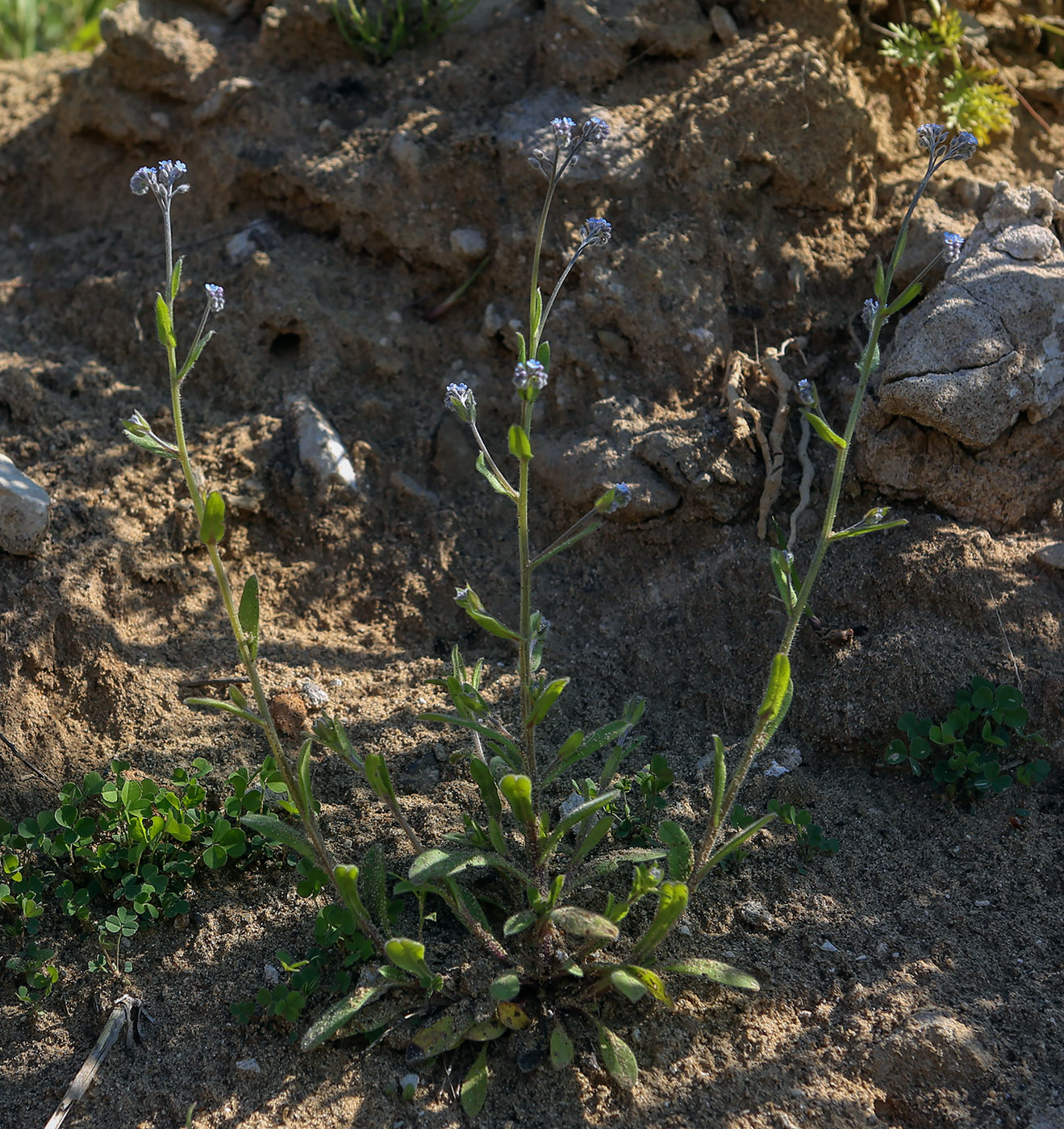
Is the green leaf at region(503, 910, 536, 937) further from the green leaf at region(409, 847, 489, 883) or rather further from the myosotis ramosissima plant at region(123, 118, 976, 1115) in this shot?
the green leaf at region(409, 847, 489, 883)

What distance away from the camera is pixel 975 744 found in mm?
2850

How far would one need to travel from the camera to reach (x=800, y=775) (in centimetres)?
291

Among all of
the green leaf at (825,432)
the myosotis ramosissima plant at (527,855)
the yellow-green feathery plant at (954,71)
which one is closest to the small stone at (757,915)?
the myosotis ramosissima plant at (527,855)

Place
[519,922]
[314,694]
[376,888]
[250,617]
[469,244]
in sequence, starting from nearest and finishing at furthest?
[250,617], [519,922], [376,888], [314,694], [469,244]

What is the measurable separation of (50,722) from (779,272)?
284 cm

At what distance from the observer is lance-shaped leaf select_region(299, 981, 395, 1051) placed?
217 cm

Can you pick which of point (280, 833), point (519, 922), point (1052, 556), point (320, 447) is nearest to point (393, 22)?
point (320, 447)

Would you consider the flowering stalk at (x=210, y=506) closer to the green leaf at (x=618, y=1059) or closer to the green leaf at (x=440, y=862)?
the green leaf at (x=440, y=862)

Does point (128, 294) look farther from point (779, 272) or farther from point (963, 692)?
point (963, 692)

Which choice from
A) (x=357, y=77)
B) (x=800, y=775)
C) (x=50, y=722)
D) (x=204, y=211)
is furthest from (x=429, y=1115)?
(x=357, y=77)

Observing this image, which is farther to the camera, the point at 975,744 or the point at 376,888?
the point at 975,744

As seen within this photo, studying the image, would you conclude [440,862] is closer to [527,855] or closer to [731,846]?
[527,855]

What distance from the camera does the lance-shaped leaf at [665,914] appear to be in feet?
7.06

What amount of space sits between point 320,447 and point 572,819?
1.79 metres
